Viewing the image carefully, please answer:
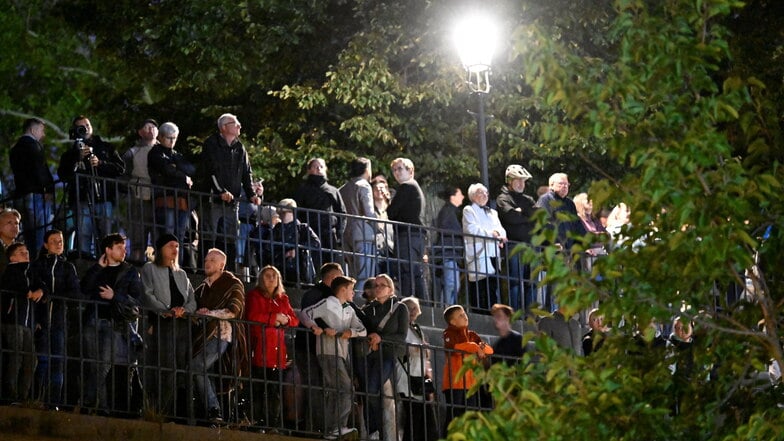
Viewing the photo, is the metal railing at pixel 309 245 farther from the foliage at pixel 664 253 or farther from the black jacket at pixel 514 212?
the foliage at pixel 664 253

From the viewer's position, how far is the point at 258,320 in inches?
683

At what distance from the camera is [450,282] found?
72.2ft

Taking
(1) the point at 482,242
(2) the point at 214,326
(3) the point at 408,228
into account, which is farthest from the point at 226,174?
(1) the point at 482,242

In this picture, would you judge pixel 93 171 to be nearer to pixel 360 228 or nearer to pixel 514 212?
pixel 360 228

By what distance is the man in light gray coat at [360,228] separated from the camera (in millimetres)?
20969

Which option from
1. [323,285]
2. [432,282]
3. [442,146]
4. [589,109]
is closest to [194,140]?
[442,146]

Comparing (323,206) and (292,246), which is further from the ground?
(323,206)

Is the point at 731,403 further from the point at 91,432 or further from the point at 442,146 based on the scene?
the point at 442,146

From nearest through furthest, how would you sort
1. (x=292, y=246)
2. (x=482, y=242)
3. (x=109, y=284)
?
1. (x=109, y=284)
2. (x=292, y=246)
3. (x=482, y=242)

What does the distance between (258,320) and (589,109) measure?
263 inches

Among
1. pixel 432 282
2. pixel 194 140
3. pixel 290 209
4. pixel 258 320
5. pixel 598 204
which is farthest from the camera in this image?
pixel 194 140

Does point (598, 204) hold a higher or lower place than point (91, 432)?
higher

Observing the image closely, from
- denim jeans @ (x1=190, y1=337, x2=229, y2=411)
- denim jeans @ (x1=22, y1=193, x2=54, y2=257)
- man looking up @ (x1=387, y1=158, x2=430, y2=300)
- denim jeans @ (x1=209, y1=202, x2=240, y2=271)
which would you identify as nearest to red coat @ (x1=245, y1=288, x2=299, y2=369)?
denim jeans @ (x1=190, y1=337, x2=229, y2=411)

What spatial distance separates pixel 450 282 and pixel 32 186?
5.23 meters
